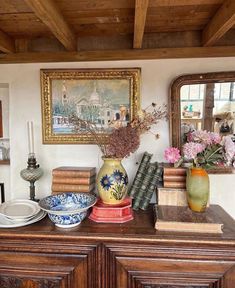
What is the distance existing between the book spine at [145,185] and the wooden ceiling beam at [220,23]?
80 cm

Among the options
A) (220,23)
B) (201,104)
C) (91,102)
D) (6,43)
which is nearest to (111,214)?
(91,102)

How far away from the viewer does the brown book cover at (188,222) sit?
1177 mm

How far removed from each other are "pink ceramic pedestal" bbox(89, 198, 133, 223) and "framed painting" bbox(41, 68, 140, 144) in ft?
1.64

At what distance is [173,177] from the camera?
4.73 feet

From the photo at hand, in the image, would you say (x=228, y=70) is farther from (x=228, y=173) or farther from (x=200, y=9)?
(x=228, y=173)

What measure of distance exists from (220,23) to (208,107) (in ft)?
1.62

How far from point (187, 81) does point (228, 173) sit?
25.3 inches

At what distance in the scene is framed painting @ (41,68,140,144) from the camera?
1625 mm

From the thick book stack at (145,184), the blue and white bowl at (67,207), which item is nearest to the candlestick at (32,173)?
the blue and white bowl at (67,207)

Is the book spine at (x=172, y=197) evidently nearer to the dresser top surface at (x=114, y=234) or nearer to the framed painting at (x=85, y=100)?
the dresser top surface at (x=114, y=234)

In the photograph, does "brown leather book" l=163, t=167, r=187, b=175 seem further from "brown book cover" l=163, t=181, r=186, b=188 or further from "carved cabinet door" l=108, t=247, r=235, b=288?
"carved cabinet door" l=108, t=247, r=235, b=288

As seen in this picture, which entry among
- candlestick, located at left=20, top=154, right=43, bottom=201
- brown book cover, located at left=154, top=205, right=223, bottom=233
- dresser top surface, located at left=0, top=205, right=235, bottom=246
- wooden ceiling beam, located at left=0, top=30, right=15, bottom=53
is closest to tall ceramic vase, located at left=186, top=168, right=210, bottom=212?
brown book cover, located at left=154, top=205, right=223, bottom=233

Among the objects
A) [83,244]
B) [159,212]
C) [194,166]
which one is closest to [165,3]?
[194,166]

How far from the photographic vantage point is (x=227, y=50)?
5.12 ft
